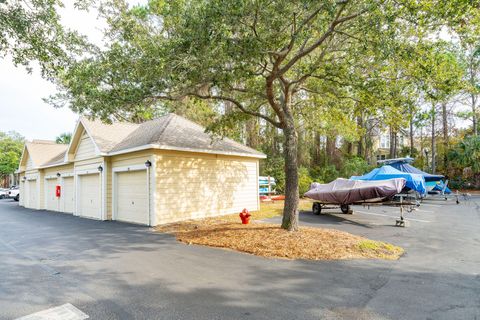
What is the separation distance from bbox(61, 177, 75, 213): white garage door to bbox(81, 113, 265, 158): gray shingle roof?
4968mm

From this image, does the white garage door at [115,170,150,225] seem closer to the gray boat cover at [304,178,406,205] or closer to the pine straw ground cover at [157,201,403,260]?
the pine straw ground cover at [157,201,403,260]

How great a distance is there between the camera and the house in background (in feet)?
37.5

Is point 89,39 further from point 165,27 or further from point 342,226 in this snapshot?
point 342,226

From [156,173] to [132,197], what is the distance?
2.14m

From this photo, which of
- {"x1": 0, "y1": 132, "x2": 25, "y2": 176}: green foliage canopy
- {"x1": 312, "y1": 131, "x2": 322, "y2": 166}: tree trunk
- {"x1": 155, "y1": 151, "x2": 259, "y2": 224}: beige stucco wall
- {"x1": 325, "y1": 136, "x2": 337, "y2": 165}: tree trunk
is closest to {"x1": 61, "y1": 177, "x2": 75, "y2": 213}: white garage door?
{"x1": 155, "y1": 151, "x2": 259, "y2": 224}: beige stucco wall

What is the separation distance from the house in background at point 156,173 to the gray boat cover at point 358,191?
13.5 feet

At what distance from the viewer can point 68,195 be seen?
1784 centimetres

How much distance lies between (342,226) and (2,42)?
10.9 meters

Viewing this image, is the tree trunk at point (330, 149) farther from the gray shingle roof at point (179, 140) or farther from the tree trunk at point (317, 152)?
the gray shingle roof at point (179, 140)

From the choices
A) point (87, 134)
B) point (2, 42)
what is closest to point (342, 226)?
point (2, 42)

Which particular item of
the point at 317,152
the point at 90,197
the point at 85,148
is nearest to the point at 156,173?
the point at 90,197

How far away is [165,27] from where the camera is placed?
322 inches

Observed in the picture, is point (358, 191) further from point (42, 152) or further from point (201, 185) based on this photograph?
point (42, 152)

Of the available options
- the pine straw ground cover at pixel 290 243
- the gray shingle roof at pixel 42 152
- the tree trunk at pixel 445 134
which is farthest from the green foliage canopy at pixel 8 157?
the tree trunk at pixel 445 134
